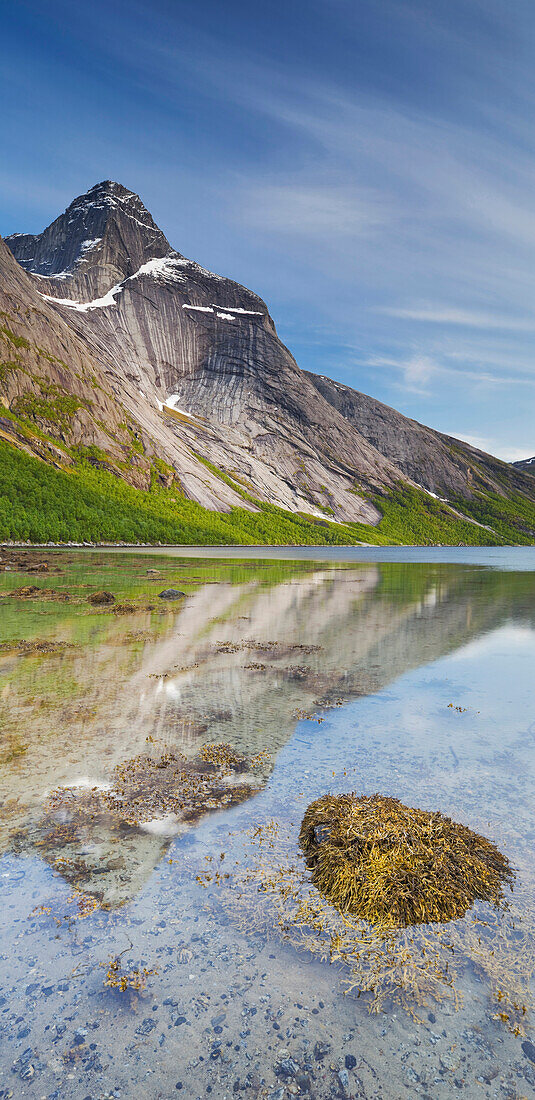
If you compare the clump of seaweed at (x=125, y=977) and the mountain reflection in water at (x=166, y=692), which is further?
the mountain reflection in water at (x=166, y=692)

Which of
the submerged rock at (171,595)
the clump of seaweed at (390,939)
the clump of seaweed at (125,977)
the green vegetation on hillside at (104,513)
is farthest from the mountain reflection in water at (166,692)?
the green vegetation on hillside at (104,513)

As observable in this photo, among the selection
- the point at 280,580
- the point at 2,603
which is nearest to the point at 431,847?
the point at 2,603

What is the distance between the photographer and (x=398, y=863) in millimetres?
5863

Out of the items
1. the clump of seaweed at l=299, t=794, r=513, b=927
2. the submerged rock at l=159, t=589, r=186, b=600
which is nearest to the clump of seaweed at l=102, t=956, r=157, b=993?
the clump of seaweed at l=299, t=794, r=513, b=927

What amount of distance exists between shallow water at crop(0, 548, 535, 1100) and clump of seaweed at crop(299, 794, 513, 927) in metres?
0.27

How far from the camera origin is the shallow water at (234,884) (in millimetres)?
3842

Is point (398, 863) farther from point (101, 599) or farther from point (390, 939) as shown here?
point (101, 599)

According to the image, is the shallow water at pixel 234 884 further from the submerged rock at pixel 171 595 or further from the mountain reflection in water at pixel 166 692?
the submerged rock at pixel 171 595

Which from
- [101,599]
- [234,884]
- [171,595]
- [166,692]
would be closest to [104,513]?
[171,595]

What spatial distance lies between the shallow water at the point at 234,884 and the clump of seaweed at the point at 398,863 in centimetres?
27

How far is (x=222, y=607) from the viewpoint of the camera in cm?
2711

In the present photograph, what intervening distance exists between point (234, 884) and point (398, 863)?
1794 millimetres

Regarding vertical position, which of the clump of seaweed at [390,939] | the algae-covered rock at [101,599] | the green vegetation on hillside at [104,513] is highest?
the green vegetation on hillside at [104,513]

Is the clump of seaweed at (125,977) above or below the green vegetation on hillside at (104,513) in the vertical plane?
below
